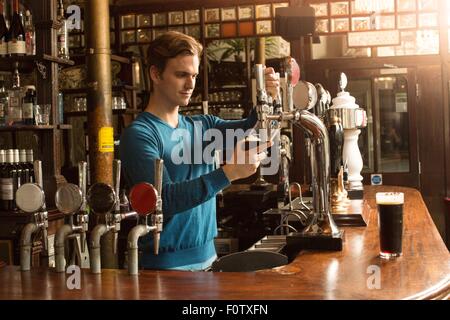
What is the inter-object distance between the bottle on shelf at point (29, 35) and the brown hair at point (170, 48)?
98.7 inches

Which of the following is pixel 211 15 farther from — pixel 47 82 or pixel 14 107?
pixel 14 107

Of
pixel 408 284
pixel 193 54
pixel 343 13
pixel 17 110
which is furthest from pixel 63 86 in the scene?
pixel 408 284

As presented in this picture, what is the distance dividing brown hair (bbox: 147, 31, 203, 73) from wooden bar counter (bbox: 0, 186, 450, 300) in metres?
0.79

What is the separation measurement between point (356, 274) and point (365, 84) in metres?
4.61

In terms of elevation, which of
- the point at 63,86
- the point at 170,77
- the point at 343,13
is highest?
the point at 343,13

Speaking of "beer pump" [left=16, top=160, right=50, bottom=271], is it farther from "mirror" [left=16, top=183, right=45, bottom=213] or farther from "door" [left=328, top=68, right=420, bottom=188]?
"door" [left=328, top=68, right=420, bottom=188]

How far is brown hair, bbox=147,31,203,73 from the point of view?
213 cm

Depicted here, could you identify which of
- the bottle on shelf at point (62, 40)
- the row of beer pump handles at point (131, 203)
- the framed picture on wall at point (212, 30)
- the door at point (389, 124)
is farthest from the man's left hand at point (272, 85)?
the framed picture on wall at point (212, 30)

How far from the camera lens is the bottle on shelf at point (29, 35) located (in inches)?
173

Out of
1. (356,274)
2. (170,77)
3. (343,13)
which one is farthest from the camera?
(343,13)

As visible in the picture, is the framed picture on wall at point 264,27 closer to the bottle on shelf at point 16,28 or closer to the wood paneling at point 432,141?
the wood paneling at point 432,141

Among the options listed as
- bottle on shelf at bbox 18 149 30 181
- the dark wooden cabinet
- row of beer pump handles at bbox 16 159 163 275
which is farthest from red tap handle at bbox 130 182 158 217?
bottle on shelf at bbox 18 149 30 181
